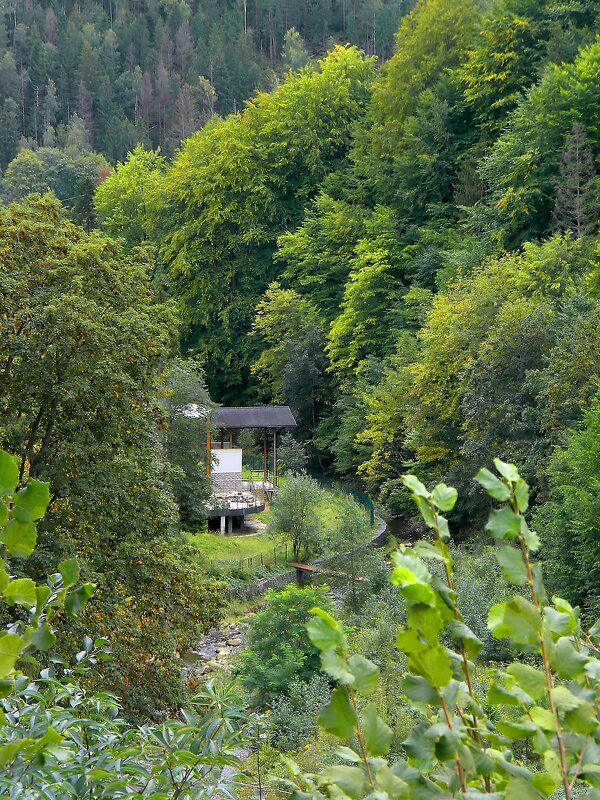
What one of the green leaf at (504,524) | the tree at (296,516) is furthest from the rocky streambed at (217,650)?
the green leaf at (504,524)

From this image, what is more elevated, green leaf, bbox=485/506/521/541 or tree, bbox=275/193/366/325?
tree, bbox=275/193/366/325

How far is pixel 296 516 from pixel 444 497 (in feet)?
75.2

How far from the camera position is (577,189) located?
2730 centimetres

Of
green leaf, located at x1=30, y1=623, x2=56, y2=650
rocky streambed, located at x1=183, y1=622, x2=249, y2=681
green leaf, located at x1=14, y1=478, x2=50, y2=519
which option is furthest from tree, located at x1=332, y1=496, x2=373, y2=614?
green leaf, located at x1=14, y1=478, x2=50, y2=519

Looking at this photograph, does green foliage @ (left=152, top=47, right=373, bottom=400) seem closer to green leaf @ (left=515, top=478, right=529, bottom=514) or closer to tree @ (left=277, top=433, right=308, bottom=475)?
tree @ (left=277, top=433, right=308, bottom=475)

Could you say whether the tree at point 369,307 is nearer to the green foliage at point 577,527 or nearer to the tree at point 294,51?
the green foliage at point 577,527

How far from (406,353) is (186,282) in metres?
15.1

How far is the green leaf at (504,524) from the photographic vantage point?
51.8 inches

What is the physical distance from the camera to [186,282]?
41.8 meters

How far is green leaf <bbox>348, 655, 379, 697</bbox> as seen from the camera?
4.25 ft

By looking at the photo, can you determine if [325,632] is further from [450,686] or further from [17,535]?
[17,535]

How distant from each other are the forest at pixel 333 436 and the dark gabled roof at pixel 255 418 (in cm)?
120

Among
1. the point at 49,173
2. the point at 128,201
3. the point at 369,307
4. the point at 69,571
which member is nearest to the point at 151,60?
the point at 49,173

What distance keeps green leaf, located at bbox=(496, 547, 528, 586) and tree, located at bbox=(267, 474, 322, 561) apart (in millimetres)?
22715
